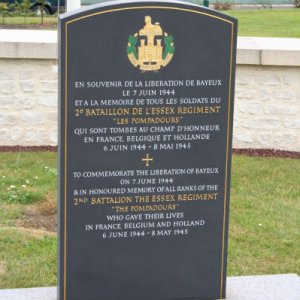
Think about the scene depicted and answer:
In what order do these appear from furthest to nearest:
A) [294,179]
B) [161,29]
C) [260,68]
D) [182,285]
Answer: [260,68]
[294,179]
[182,285]
[161,29]

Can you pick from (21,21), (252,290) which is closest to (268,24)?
(21,21)

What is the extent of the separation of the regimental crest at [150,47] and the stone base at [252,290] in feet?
4.82

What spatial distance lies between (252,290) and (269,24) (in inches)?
546

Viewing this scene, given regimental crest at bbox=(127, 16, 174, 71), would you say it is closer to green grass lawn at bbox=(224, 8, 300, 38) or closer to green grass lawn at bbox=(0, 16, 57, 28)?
green grass lawn at bbox=(224, 8, 300, 38)

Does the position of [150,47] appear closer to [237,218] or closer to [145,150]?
[145,150]

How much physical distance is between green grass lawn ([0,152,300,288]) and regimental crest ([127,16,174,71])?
76.8 inches

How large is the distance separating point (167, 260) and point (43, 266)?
1516 millimetres

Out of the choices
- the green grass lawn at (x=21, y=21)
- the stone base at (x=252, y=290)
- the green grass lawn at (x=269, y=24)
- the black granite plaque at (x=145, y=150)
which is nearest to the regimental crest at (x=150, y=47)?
the black granite plaque at (x=145, y=150)

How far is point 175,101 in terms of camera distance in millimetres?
4930

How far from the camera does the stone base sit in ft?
17.0

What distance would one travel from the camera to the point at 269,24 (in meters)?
18.6

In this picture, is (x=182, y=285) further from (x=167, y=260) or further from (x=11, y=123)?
(x=11, y=123)

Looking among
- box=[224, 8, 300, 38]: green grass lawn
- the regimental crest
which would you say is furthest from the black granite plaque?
box=[224, 8, 300, 38]: green grass lawn

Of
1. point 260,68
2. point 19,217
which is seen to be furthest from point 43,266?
point 260,68
